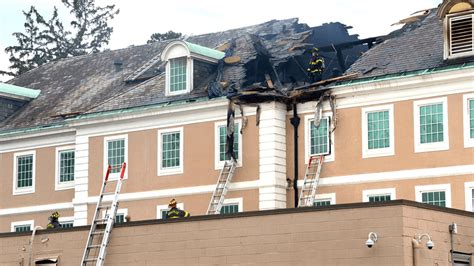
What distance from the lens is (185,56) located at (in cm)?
4875

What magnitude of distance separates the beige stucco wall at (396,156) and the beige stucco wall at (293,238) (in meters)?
6.85

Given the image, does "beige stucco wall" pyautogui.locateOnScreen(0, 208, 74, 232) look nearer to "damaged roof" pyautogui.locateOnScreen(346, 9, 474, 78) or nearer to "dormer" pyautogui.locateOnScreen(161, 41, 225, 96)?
"dormer" pyautogui.locateOnScreen(161, 41, 225, 96)

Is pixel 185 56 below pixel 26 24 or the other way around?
below

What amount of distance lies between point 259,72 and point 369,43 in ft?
13.7

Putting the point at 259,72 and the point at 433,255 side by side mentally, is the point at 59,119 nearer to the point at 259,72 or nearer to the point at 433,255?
the point at 259,72

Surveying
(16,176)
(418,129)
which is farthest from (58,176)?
(418,129)

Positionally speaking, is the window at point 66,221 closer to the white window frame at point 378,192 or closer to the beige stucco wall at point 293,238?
the beige stucco wall at point 293,238

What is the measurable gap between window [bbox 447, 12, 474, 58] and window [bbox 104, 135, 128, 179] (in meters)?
13.1

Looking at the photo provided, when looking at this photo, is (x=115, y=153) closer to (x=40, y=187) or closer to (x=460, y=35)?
(x=40, y=187)

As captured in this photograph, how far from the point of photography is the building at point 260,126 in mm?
41594

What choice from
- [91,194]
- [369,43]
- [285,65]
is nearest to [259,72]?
[285,65]

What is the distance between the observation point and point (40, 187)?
51.8 meters

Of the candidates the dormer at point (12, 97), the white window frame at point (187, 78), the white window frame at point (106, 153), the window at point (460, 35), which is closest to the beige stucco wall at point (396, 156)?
the window at point (460, 35)

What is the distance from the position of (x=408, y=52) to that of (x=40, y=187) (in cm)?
1641
